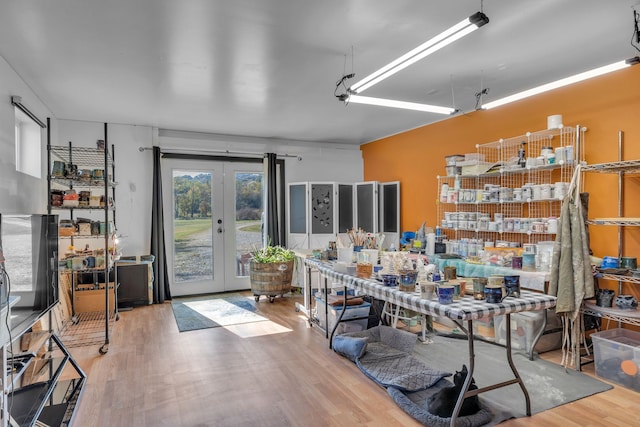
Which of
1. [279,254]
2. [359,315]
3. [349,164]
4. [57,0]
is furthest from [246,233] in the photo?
[57,0]

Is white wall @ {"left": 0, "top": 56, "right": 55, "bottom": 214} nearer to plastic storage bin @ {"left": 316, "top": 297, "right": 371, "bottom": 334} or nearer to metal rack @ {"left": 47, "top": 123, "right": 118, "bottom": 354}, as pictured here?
metal rack @ {"left": 47, "top": 123, "right": 118, "bottom": 354}

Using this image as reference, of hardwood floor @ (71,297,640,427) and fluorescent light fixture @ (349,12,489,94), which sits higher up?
fluorescent light fixture @ (349,12,489,94)

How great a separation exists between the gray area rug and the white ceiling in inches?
104

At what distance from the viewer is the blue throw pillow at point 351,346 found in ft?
11.1

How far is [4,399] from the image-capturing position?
1.81 metres

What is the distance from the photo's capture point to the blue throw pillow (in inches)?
133

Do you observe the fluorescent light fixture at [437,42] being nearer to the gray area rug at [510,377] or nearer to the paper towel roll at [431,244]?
the gray area rug at [510,377]

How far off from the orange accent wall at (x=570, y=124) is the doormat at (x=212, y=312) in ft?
9.48

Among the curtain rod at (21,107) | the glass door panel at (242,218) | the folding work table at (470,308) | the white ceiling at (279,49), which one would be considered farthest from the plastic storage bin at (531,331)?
the curtain rod at (21,107)

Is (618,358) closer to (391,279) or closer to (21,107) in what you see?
(391,279)

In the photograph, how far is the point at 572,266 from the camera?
313cm

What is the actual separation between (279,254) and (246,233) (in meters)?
1.19

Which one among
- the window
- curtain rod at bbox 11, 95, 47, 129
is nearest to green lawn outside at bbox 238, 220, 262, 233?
the window

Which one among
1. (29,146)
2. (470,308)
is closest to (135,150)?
(29,146)
